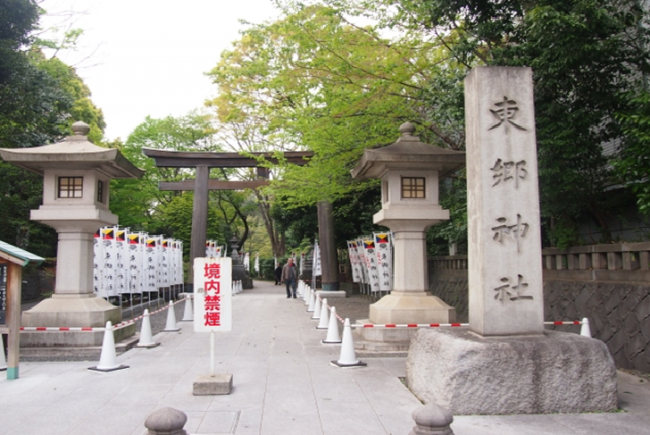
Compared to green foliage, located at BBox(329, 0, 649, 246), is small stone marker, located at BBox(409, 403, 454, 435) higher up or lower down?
lower down

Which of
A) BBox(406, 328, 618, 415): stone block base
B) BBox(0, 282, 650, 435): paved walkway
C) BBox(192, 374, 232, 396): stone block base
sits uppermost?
BBox(406, 328, 618, 415): stone block base

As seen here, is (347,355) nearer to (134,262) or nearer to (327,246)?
(134,262)

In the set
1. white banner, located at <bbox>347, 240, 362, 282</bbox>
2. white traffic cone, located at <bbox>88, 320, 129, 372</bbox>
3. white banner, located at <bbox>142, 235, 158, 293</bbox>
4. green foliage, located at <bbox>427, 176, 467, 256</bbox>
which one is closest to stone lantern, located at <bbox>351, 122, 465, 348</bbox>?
green foliage, located at <bbox>427, 176, 467, 256</bbox>

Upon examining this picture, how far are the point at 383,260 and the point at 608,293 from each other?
32.6 feet

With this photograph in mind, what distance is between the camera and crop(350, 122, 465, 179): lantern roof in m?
10.0

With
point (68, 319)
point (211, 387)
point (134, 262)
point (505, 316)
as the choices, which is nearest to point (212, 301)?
point (211, 387)

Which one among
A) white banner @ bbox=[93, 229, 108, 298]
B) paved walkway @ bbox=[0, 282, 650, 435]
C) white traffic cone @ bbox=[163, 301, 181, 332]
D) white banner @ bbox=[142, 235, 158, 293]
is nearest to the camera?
paved walkway @ bbox=[0, 282, 650, 435]

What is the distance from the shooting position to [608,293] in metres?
8.85

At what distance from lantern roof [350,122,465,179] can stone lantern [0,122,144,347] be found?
5266mm

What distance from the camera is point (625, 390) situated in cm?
685

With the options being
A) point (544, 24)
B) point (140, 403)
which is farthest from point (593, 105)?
point (140, 403)

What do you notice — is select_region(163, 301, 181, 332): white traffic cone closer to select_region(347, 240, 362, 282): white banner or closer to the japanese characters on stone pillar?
the japanese characters on stone pillar

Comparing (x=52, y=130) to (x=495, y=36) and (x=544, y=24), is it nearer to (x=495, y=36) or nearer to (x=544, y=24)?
(x=495, y=36)

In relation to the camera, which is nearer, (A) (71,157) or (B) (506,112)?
(B) (506,112)
